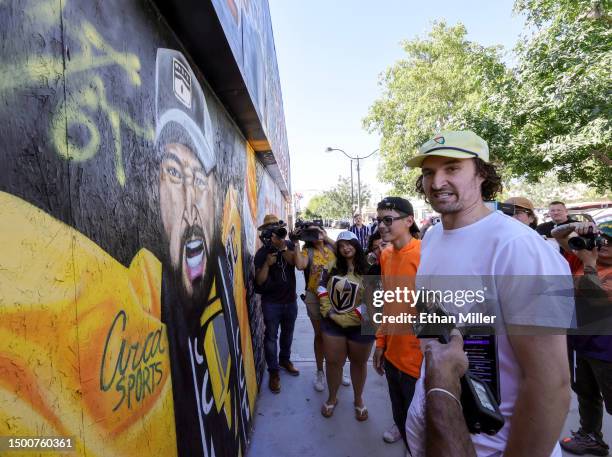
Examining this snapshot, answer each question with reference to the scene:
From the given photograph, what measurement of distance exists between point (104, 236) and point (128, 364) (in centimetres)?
45

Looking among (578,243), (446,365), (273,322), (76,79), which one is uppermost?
(76,79)

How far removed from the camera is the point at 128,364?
114 centimetres

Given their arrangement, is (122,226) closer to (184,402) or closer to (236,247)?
(184,402)

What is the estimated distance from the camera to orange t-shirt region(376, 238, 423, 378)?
2.26 meters

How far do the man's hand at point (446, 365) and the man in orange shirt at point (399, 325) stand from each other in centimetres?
120

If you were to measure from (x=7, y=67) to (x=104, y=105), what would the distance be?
38cm

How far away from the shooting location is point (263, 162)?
18.7 ft

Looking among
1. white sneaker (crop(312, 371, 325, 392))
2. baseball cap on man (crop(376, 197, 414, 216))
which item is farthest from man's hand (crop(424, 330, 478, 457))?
white sneaker (crop(312, 371, 325, 392))

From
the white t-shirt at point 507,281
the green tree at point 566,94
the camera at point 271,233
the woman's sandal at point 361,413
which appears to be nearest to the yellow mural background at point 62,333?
the white t-shirt at point 507,281

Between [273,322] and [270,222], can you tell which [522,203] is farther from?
[273,322]

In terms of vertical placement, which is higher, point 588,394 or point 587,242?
point 587,242

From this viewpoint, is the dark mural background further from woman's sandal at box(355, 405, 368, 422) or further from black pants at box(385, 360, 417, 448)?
woman's sandal at box(355, 405, 368, 422)

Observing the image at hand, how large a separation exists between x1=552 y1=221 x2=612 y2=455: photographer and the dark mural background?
8.99 feet

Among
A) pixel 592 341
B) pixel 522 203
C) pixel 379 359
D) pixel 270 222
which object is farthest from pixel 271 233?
pixel 522 203
